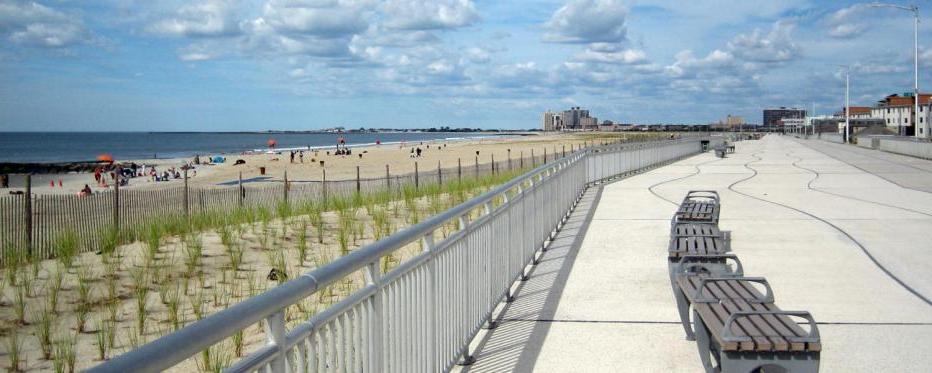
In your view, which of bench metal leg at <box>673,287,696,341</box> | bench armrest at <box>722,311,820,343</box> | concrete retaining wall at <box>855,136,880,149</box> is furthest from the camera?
concrete retaining wall at <box>855,136,880,149</box>

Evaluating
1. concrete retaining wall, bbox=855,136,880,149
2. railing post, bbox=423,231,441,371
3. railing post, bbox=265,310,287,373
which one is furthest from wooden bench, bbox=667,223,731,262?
concrete retaining wall, bbox=855,136,880,149

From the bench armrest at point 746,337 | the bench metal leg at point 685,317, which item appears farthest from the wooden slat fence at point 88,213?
the bench armrest at point 746,337

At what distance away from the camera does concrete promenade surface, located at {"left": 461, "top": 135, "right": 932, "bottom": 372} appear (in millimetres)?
6273

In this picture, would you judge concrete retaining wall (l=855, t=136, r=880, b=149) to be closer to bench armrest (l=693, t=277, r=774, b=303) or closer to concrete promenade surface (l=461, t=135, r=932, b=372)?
concrete promenade surface (l=461, t=135, r=932, b=372)

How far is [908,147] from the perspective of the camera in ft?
139

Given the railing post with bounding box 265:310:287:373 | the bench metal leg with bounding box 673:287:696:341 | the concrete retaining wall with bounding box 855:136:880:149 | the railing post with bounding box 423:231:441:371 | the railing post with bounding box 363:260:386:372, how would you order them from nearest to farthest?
the railing post with bounding box 265:310:287:373, the railing post with bounding box 363:260:386:372, the railing post with bounding box 423:231:441:371, the bench metal leg with bounding box 673:287:696:341, the concrete retaining wall with bounding box 855:136:880:149

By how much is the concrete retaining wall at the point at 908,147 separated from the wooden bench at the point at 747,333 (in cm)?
3690

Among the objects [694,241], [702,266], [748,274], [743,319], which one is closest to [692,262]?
[702,266]

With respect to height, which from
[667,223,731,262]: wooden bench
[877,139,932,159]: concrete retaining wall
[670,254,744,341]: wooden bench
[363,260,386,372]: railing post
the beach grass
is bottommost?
the beach grass

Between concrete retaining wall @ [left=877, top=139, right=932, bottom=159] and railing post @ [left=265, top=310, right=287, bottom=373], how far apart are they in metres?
40.7

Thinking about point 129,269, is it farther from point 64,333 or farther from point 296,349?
point 296,349

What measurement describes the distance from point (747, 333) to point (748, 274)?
4.94m

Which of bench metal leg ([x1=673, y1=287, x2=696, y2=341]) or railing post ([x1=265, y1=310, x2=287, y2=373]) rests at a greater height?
railing post ([x1=265, y1=310, x2=287, y2=373])

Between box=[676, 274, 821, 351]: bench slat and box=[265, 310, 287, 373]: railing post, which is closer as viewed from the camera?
box=[265, 310, 287, 373]: railing post
